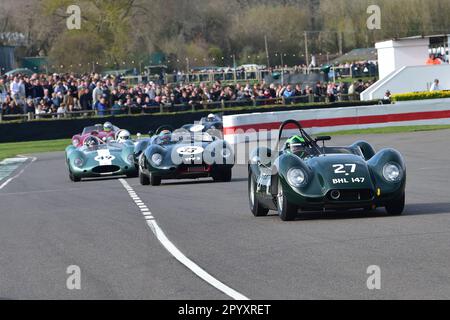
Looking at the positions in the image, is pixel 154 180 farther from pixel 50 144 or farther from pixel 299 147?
pixel 50 144

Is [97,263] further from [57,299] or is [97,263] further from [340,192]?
[340,192]

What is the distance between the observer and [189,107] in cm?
4191

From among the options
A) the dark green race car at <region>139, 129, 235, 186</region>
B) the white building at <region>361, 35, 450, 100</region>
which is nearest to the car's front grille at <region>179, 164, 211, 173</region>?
the dark green race car at <region>139, 129, 235, 186</region>

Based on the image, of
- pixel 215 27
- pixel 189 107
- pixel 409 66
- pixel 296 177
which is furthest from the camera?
pixel 215 27

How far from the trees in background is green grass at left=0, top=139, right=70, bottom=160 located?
24.1 meters

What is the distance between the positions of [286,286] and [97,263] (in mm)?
2370

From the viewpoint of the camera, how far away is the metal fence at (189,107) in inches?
1559

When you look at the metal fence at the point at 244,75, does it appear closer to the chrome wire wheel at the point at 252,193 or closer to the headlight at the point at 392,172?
the chrome wire wheel at the point at 252,193

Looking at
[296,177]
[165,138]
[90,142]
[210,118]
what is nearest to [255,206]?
[296,177]

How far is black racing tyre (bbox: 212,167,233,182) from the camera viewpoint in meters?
19.6

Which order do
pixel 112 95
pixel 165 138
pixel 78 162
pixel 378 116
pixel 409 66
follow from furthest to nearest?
pixel 409 66 < pixel 112 95 < pixel 378 116 < pixel 78 162 < pixel 165 138

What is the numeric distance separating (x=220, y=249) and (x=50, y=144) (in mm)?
30000

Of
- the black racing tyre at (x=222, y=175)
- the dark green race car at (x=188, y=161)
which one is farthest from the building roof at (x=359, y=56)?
the dark green race car at (x=188, y=161)

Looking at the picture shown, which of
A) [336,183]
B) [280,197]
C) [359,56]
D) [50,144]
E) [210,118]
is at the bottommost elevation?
[50,144]
